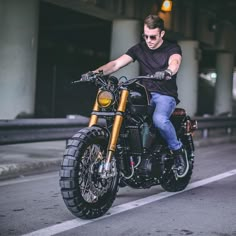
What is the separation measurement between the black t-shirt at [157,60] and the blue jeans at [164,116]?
0.26ft

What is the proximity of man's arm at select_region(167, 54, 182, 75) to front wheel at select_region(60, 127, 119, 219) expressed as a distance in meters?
0.99

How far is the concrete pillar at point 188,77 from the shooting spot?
1917 centimetres

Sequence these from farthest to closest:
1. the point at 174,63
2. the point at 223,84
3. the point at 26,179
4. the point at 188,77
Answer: the point at 223,84 < the point at 188,77 < the point at 26,179 < the point at 174,63

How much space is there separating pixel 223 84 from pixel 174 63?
18.8 m

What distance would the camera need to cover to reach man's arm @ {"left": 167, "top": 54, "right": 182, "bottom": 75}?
17.7 feet

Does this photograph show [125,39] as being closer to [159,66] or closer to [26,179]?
[26,179]

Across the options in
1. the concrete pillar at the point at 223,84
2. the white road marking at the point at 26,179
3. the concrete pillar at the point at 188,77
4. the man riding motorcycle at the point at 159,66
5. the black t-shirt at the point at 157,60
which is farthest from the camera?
the concrete pillar at the point at 223,84

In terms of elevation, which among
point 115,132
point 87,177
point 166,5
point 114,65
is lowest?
point 87,177

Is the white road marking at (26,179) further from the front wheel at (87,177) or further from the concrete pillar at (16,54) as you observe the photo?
the concrete pillar at (16,54)

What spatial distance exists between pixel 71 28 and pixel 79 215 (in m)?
19.8

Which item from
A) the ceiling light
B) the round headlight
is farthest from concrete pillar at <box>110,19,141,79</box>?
→ the round headlight

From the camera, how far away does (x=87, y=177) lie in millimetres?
4797

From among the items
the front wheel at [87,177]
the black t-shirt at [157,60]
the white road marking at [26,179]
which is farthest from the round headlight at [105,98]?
the white road marking at [26,179]

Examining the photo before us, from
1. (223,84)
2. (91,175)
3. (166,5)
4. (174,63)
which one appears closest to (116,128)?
(91,175)
